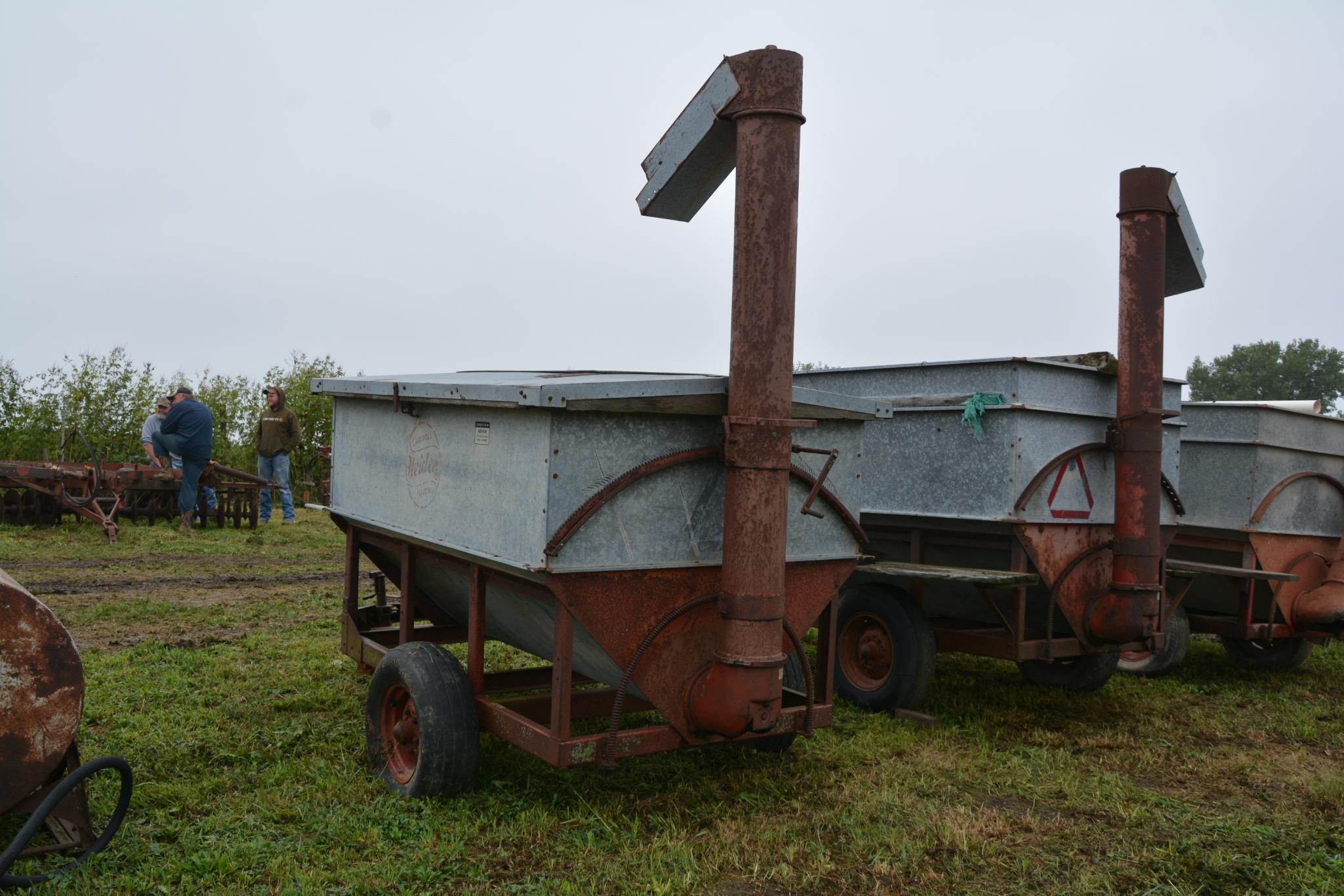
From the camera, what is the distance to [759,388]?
398cm

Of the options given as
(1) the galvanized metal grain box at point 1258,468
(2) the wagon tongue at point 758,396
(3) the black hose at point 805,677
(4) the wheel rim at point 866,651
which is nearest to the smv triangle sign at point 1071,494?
(4) the wheel rim at point 866,651

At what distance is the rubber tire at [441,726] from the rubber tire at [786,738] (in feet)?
4.33

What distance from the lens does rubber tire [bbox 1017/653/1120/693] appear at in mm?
6746

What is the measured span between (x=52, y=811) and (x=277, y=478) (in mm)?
12824

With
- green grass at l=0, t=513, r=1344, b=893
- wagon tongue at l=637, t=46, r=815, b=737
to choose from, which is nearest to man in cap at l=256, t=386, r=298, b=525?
green grass at l=0, t=513, r=1344, b=893

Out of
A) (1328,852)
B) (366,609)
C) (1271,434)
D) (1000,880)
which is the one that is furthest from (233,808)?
(1271,434)

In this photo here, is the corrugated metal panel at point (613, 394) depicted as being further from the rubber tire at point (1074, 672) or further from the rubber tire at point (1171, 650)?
the rubber tire at point (1171, 650)

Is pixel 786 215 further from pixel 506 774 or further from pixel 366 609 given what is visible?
pixel 366 609

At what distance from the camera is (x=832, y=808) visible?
441 centimetres

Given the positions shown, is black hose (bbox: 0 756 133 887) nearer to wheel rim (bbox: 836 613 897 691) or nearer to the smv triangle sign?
wheel rim (bbox: 836 613 897 691)

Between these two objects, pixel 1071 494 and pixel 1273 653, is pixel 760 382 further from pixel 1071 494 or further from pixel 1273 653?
pixel 1273 653

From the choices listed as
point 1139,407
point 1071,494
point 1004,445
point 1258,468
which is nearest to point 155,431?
point 1004,445

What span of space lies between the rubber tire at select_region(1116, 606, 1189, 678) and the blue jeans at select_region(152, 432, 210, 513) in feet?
37.4

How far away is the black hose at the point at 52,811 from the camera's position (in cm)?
323
